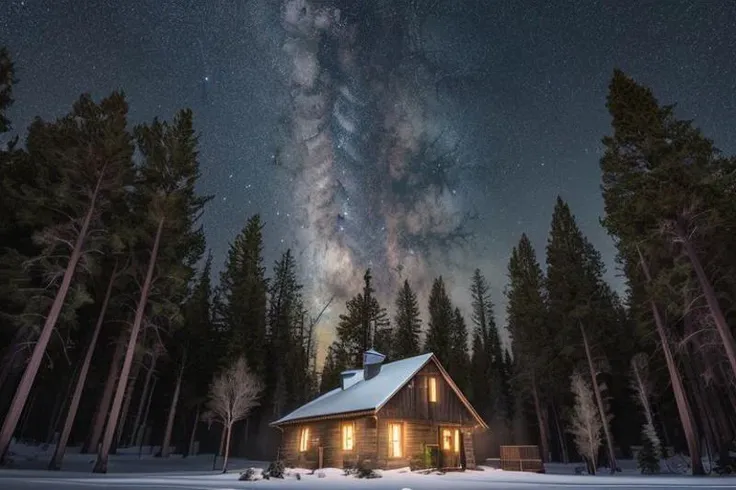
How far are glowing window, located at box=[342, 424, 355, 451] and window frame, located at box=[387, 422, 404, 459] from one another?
216 centimetres

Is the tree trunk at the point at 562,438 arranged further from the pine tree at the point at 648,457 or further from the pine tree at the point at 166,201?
the pine tree at the point at 166,201

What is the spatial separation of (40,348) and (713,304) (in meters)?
27.3

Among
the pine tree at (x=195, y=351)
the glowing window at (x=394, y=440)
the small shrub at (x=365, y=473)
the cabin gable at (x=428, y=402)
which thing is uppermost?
the pine tree at (x=195, y=351)

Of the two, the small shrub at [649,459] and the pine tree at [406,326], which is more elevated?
the pine tree at [406,326]

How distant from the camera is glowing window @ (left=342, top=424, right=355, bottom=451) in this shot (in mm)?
24272

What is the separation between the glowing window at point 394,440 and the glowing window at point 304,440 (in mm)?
6694

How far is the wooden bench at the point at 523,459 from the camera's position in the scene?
84.1ft

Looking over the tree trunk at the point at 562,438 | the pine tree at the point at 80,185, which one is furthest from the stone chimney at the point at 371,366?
the tree trunk at the point at 562,438

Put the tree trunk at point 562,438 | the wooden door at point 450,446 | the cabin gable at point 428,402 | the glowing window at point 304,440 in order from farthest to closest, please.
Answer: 1. the tree trunk at point 562,438
2. the glowing window at point 304,440
3. the wooden door at point 450,446
4. the cabin gable at point 428,402

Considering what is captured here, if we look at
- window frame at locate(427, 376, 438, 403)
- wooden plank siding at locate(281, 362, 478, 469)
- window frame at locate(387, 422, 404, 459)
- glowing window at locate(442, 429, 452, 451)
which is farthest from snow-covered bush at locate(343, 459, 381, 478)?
glowing window at locate(442, 429, 452, 451)

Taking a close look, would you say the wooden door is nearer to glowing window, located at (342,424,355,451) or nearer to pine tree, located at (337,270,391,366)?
glowing window, located at (342,424,355,451)

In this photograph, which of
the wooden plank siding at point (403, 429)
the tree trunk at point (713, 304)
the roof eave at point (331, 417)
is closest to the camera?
the tree trunk at point (713, 304)

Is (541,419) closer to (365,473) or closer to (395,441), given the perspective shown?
(395,441)

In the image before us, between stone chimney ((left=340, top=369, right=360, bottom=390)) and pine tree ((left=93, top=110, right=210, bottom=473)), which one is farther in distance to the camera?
stone chimney ((left=340, top=369, right=360, bottom=390))
